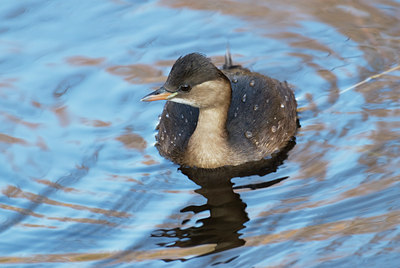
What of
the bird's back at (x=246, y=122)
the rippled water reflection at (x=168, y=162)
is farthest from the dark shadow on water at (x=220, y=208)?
the bird's back at (x=246, y=122)

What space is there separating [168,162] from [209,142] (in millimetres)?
520

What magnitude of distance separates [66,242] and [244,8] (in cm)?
517

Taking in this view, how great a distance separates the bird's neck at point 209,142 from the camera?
8.03 metres

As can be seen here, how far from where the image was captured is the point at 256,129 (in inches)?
326

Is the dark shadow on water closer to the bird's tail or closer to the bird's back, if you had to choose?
the bird's back

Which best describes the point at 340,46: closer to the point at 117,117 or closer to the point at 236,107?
the point at 236,107

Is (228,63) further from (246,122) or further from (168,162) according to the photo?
(168,162)

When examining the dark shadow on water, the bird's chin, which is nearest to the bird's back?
the dark shadow on water

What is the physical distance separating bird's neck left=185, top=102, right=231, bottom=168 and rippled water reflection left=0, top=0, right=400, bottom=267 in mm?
171

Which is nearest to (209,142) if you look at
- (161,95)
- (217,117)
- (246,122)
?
(217,117)

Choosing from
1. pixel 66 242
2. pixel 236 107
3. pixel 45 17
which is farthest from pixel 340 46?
pixel 66 242

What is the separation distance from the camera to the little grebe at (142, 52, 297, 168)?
771 centimetres

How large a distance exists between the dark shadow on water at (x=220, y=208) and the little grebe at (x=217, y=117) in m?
0.11

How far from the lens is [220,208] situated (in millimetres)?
7461
